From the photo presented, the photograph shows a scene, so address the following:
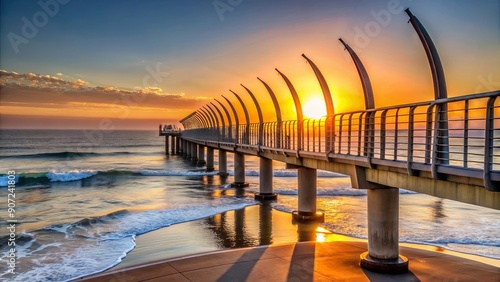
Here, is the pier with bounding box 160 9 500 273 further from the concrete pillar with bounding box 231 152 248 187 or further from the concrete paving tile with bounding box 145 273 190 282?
the concrete pillar with bounding box 231 152 248 187

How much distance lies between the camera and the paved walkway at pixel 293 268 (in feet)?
30.6

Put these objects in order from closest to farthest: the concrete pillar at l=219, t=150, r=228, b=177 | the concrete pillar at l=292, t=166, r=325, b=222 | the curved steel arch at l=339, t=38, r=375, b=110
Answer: the curved steel arch at l=339, t=38, r=375, b=110 < the concrete pillar at l=292, t=166, r=325, b=222 < the concrete pillar at l=219, t=150, r=228, b=177

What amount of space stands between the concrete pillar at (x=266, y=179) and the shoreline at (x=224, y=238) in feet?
12.6

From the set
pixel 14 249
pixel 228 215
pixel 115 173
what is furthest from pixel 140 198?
pixel 115 173

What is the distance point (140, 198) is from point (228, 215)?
9.97m

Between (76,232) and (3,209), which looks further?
(3,209)

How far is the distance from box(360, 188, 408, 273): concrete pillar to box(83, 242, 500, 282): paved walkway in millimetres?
226

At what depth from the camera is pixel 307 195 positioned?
17.0 meters

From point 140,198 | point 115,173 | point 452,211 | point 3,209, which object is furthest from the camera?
point 115,173

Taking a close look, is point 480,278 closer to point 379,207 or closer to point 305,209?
point 379,207

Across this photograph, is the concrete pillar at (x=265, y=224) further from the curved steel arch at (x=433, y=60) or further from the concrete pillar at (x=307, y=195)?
the curved steel arch at (x=433, y=60)

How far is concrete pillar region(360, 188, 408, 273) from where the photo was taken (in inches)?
376

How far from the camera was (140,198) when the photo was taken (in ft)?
88.6

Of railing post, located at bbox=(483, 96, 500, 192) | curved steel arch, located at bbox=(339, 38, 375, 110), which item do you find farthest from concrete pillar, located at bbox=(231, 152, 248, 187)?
railing post, located at bbox=(483, 96, 500, 192)
